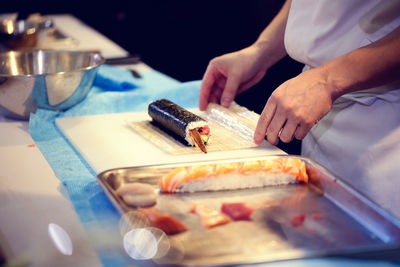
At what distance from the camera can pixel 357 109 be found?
1.38m

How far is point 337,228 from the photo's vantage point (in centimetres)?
91

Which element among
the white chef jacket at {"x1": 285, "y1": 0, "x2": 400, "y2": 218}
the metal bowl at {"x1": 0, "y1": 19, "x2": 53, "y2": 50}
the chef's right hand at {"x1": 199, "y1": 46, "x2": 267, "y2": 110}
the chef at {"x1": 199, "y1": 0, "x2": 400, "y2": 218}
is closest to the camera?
the chef at {"x1": 199, "y1": 0, "x2": 400, "y2": 218}

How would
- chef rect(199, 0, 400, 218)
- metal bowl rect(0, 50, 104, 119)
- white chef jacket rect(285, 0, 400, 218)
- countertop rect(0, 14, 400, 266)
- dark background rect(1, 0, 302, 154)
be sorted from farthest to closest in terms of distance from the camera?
1. dark background rect(1, 0, 302, 154)
2. metal bowl rect(0, 50, 104, 119)
3. white chef jacket rect(285, 0, 400, 218)
4. chef rect(199, 0, 400, 218)
5. countertop rect(0, 14, 400, 266)

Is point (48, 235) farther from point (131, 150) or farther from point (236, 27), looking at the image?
point (236, 27)

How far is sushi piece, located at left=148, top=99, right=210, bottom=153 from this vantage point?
53.1 inches

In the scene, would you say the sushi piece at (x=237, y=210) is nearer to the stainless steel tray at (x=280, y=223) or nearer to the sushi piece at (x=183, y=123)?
the stainless steel tray at (x=280, y=223)

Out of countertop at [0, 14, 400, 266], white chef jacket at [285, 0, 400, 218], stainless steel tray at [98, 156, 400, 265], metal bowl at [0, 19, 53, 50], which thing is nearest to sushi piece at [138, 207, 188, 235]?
stainless steel tray at [98, 156, 400, 265]

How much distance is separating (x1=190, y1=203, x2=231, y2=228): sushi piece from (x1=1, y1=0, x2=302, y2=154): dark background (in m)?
3.05

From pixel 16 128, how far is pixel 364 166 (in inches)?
41.6

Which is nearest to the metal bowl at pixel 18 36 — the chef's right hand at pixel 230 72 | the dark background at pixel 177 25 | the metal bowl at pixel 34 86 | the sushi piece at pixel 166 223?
the metal bowl at pixel 34 86

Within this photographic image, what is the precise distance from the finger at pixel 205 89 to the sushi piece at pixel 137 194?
758mm

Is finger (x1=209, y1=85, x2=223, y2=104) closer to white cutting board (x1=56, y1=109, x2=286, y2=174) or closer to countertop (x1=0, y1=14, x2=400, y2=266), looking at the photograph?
white cutting board (x1=56, y1=109, x2=286, y2=174)

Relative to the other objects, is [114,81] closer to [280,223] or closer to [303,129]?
[303,129]

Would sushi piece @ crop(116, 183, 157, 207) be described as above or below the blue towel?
above
